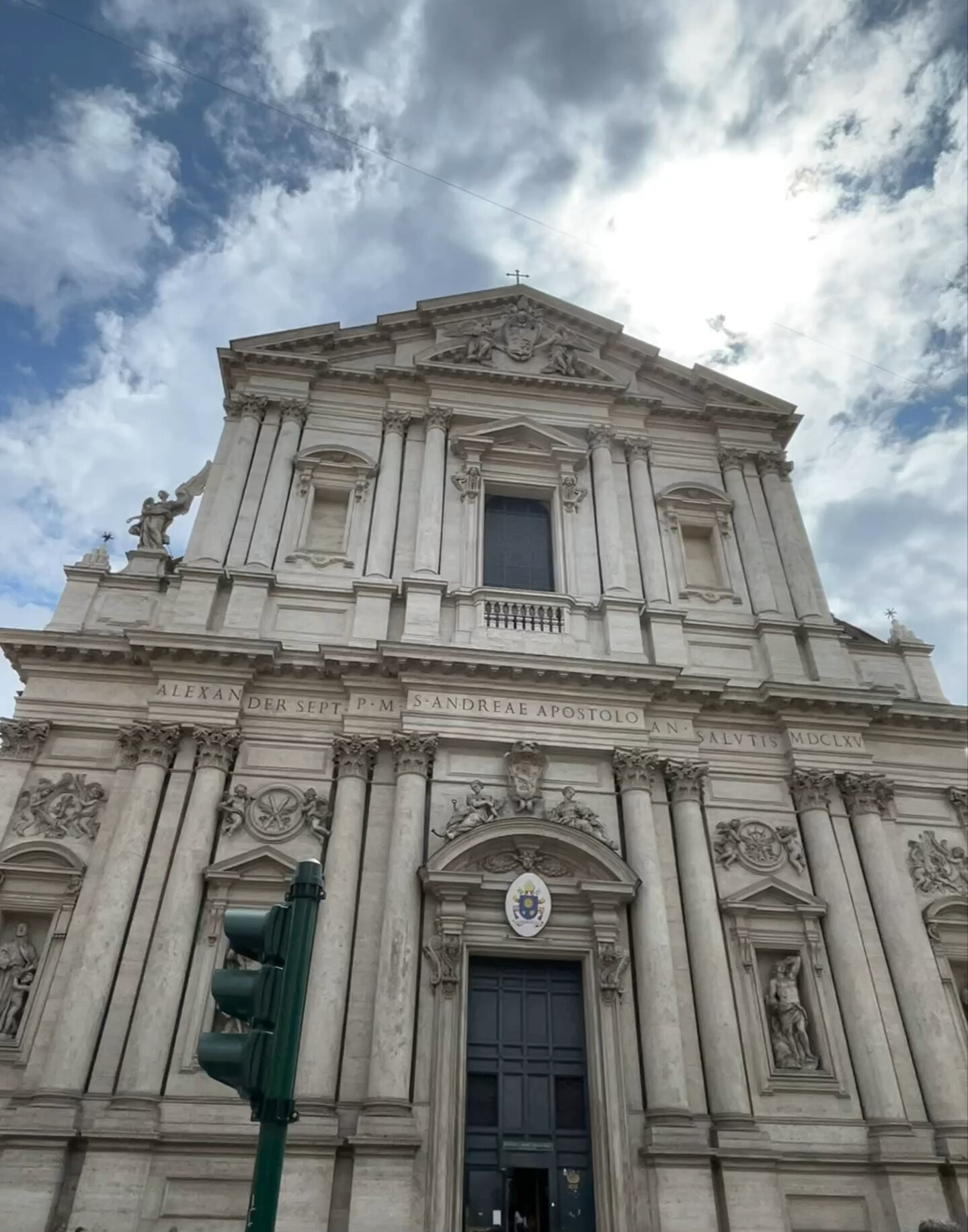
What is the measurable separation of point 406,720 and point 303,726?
160cm

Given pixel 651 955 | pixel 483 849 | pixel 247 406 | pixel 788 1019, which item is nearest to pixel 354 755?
pixel 483 849

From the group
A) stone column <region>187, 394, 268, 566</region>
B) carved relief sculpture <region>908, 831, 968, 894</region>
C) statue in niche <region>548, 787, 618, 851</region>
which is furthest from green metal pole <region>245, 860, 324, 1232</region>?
carved relief sculpture <region>908, 831, 968, 894</region>

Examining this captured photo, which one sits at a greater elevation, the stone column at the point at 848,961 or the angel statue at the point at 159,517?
the angel statue at the point at 159,517

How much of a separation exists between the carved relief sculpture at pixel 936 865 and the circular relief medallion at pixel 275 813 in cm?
956

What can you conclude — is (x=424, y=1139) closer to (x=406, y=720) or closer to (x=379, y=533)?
(x=406, y=720)

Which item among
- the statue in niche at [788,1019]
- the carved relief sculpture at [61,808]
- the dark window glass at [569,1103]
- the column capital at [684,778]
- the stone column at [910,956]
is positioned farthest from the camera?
the column capital at [684,778]

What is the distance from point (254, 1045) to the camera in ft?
12.5

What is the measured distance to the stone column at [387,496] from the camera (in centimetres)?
1625

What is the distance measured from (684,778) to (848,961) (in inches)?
133

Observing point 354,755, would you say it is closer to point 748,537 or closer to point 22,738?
point 22,738

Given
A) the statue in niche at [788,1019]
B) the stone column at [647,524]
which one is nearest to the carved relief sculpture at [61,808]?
the stone column at [647,524]

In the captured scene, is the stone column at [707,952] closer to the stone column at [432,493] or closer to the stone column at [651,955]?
the stone column at [651,955]

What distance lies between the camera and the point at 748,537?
18.0 m

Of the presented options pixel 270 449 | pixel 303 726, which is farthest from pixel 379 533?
pixel 303 726
